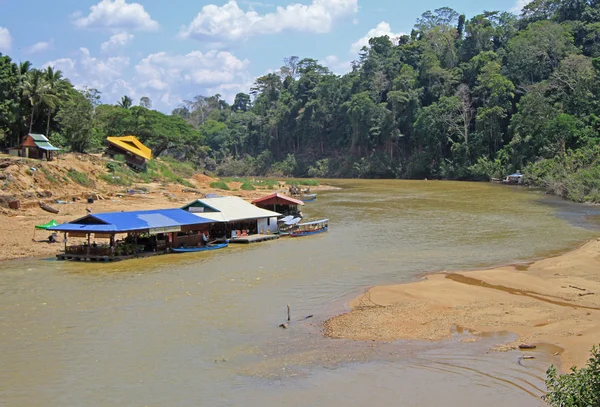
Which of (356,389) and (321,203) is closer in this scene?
(356,389)

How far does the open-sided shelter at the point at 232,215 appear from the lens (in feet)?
105

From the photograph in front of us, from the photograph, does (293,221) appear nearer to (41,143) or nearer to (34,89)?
(41,143)

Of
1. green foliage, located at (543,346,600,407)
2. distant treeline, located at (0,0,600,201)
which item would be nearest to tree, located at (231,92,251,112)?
distant treeline, located at (0,0,600,201)

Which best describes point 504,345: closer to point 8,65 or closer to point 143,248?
point 143,248

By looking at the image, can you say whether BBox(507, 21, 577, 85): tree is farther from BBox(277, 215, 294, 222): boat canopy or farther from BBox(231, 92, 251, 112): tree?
BBox(231, 92, 251, 112): tree

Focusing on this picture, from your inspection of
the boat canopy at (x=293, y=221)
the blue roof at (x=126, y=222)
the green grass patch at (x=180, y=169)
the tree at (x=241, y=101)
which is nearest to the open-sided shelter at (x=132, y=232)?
the blue roof at (x=126, y=222)

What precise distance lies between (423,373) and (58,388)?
8.67 meters

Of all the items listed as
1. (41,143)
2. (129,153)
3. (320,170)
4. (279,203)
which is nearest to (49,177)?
(41,143)

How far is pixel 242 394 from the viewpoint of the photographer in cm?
1313

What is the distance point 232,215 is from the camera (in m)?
32.7

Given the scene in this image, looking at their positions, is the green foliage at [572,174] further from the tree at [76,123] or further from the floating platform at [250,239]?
the tree at [76,123]

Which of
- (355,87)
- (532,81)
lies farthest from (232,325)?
(355,87)

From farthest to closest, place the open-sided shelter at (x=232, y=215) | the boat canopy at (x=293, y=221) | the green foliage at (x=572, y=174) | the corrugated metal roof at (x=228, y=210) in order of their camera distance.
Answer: the green foliage at (x=572, y=174) → the boat canopy at (x=293, y=221) → the open-sided shelter at (x=232, y=215) → the corrugated metal roof at (x=228, y=210)

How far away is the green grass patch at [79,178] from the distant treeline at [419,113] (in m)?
8.95
